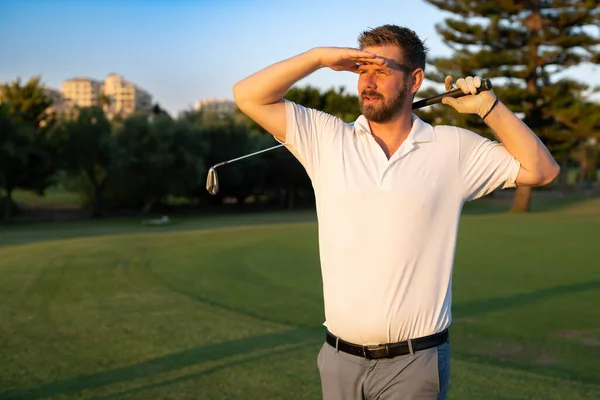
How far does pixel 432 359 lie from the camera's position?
8.27ft

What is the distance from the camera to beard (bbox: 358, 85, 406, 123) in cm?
257

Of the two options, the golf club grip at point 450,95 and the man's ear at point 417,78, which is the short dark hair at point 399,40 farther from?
the golf club grip at point 450,95

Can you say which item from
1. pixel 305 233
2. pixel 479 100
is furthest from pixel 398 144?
pixel 305 233

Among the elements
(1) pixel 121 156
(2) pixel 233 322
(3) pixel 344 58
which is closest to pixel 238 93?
(3) pixel 344 58

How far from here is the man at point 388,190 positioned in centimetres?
247

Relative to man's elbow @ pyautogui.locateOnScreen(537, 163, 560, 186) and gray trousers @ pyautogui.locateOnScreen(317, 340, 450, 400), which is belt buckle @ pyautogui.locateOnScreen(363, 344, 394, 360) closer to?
gray trousers @ pyautogui.locateOnScreen(317, 340, 450, 400)

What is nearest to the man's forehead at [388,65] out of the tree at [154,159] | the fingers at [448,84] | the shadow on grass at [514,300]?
the fingers at [448,84]

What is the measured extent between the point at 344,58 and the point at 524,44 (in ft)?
104

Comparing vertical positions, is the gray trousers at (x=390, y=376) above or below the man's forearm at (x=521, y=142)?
below

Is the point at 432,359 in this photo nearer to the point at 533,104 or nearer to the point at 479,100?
the point at 479,100

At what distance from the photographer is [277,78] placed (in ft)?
8.75

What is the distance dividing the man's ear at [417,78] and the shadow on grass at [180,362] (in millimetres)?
3479

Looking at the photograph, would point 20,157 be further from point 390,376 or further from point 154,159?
point 390,376

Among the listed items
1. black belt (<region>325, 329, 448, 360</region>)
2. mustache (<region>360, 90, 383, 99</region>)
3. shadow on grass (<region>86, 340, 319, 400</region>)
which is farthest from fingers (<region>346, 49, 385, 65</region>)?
shadow on grass (<region>86, 340, 319, 400</region>)
